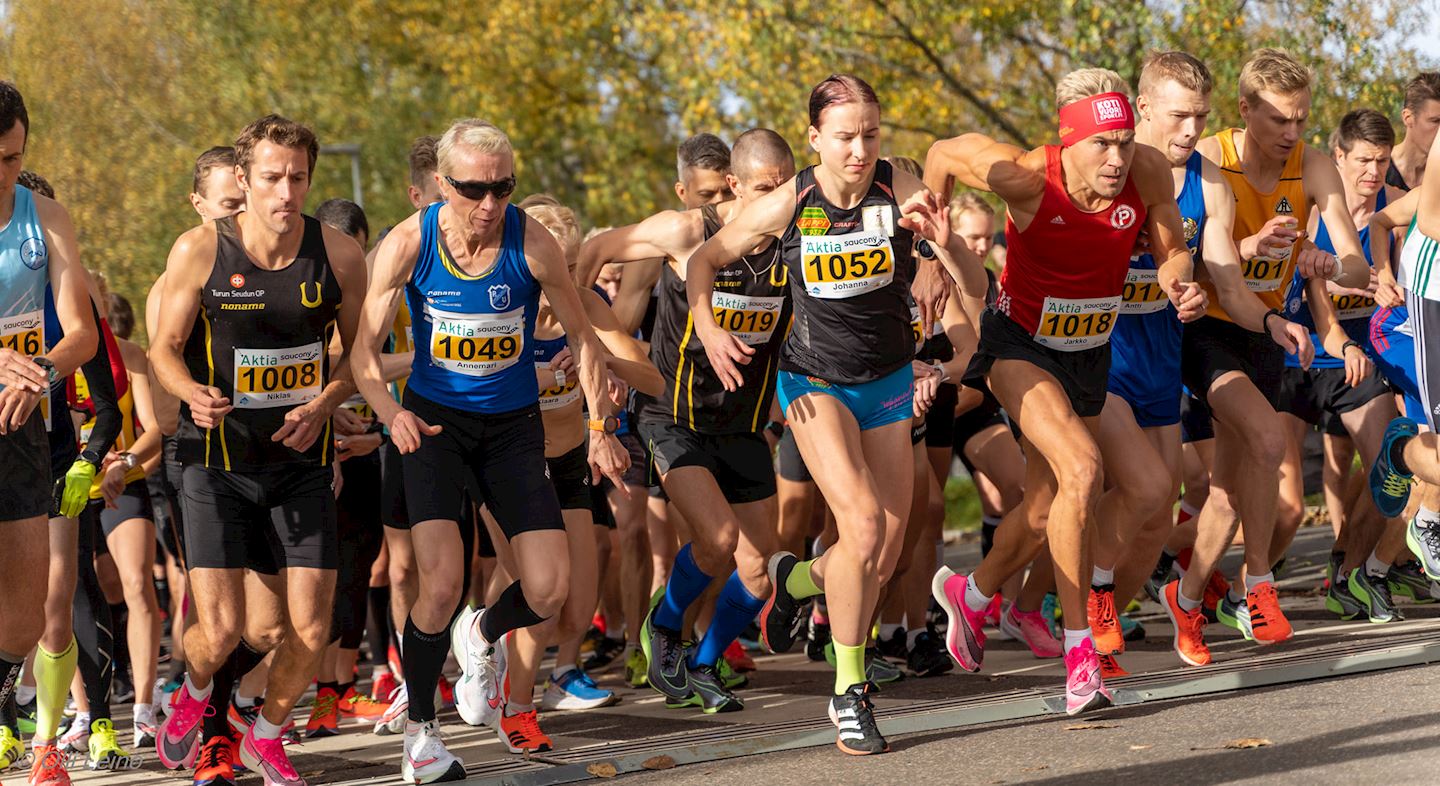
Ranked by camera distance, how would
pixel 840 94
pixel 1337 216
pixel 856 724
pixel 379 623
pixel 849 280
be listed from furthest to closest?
pixel 379 623 < pixel 1337 216 < pixel 849 280 < pixel 840 94 < pixel 856 724

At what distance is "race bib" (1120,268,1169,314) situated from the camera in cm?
816

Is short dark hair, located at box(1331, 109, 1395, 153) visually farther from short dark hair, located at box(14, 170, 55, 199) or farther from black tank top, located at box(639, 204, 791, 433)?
short dark hair, located at box(14, 170, 55, 199)

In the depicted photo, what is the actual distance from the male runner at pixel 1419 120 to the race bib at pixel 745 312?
12.7ft

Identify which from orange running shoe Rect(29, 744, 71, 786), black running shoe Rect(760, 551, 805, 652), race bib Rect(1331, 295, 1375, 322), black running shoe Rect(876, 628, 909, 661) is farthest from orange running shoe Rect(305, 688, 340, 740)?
race bib Rect(1331, 295, 1375, 322)

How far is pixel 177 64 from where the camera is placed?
35750mm

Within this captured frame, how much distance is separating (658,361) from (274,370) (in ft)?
7.31

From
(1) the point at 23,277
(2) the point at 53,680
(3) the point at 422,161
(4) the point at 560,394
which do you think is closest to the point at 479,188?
(1) the point at 23,277

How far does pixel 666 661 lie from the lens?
27.2 feet

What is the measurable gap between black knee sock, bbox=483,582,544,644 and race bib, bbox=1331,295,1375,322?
5013 millimetres

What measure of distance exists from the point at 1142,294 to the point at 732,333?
1.88 meters

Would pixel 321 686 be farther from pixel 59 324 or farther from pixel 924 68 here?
pixel 924 68

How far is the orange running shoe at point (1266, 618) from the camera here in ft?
26.6

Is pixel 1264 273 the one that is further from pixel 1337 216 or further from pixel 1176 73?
pixel 1176 73

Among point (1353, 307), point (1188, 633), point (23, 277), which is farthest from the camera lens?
point (1353, 307)
